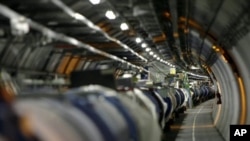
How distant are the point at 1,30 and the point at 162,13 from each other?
18.1 feet

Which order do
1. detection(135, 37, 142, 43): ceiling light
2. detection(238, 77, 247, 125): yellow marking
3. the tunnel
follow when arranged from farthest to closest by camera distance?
detection(135, 37, 142, 43): ceiling light
detection(238, 77, 247, 125): yellow marking
the tunnel

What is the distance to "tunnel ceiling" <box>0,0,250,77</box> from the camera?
10.6m

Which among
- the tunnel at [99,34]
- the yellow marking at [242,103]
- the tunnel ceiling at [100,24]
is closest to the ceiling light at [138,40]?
the tunnel at [99,34]

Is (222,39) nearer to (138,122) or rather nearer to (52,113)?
(138,122)

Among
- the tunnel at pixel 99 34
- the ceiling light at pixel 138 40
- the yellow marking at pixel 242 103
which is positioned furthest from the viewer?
the ceiling light at pixel 138 40

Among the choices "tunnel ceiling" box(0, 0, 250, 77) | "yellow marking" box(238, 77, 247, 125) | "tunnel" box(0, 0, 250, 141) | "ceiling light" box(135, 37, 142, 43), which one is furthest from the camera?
"ceiling light" box(135, 37, 142, 43)

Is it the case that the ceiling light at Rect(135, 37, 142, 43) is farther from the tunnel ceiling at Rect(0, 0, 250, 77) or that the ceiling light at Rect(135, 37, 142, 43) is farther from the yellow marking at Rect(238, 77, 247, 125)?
the yellow marking at Rect(238, 77, 247, 125)

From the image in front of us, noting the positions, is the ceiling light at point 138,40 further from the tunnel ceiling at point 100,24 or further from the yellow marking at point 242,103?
the yellow marking at point 242,103

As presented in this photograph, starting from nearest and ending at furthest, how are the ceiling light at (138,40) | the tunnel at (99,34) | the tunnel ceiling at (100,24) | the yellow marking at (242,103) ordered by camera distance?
the tunnel at (99,34) < the tunnel ceiling at (100,24) < the yellow marking at (242,103) < the ceiling light at (138,40)

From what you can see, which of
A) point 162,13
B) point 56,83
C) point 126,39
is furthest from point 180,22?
point 56,83

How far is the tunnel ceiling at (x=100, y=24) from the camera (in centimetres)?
1063

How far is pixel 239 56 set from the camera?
46.3 feet

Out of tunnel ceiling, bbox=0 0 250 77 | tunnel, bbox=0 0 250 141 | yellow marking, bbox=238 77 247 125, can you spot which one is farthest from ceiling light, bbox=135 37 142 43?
yellow marking, bbox=238 77 247 125

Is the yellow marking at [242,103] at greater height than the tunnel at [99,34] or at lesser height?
lesser
